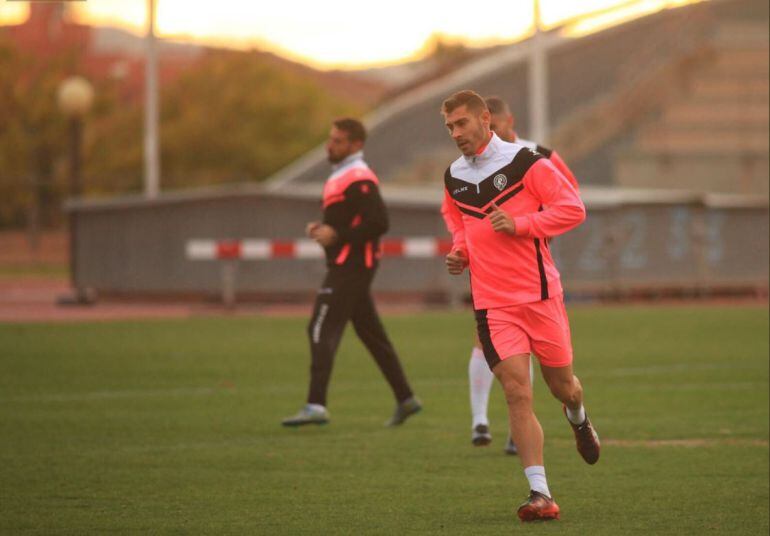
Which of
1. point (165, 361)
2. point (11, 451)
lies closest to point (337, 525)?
point (11, 451)

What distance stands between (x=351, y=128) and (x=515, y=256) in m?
3.65

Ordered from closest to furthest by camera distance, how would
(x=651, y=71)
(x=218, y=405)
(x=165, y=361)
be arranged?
1. (x=218, y=405)
2. (x=165, y=361)
3. (x=651, y=71)

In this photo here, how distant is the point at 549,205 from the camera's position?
773 cm

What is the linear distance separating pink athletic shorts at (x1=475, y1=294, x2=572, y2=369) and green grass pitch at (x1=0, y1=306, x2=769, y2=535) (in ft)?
2.56

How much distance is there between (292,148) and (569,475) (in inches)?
2150

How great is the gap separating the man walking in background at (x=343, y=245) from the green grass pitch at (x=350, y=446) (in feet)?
1.62

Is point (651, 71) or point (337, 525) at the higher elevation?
point (651, 71)

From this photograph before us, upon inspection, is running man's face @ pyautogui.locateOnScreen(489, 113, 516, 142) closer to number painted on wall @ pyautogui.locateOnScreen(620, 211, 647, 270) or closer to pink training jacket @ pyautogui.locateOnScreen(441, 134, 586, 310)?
pink training jacket @ pyautogui.locateOnScreen(441, 134, 586, 310)

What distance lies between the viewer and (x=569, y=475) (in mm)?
9094

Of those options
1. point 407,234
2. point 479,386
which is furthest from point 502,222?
point 407,234

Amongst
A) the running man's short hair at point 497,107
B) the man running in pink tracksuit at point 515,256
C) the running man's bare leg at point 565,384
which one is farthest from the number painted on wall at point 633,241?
the man running in pink tracksuit at point 515,256

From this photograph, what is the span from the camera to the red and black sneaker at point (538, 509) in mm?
7422

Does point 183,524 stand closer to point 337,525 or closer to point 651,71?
point 337,525

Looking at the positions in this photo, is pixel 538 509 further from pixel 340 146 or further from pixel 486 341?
pixel 340 146
